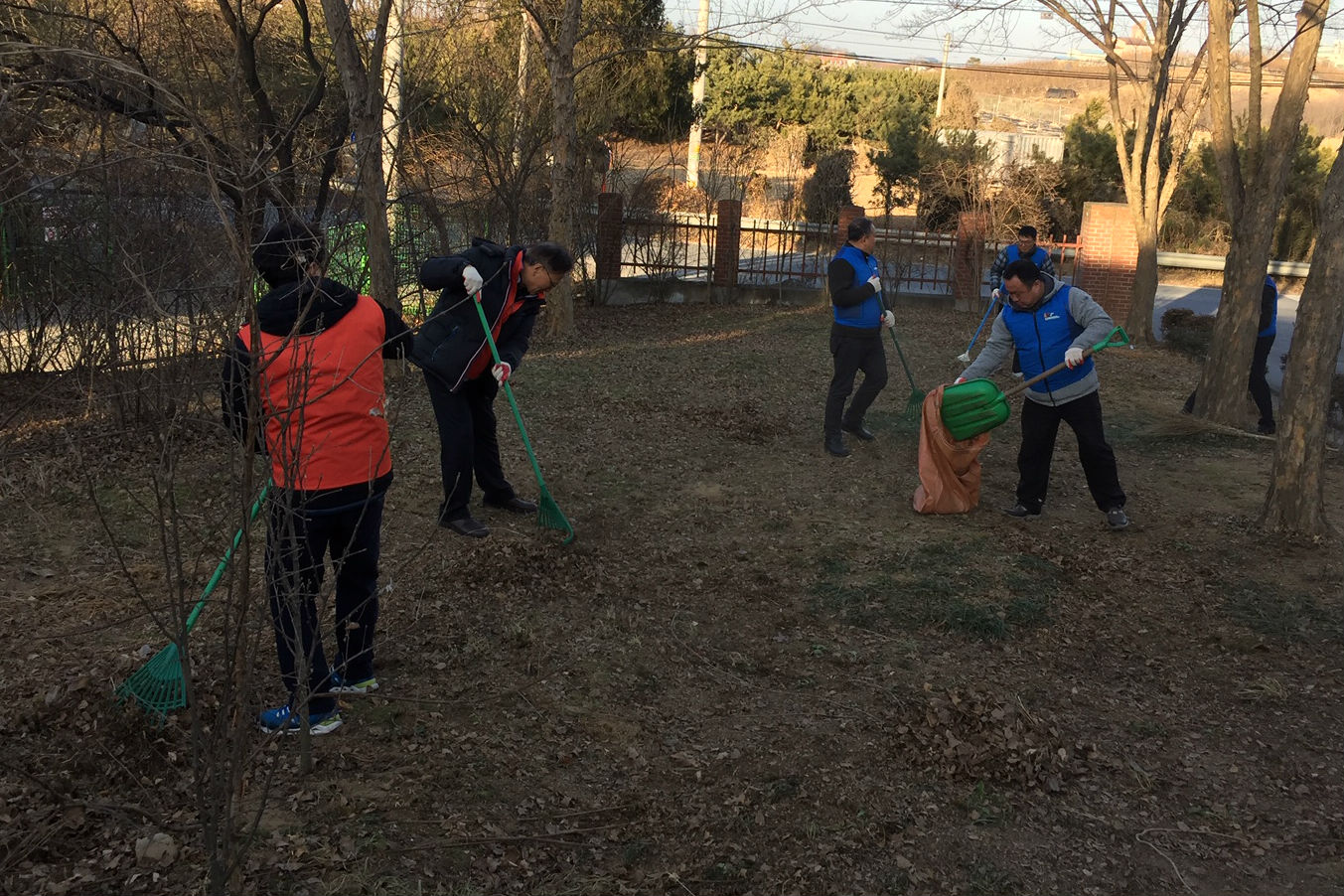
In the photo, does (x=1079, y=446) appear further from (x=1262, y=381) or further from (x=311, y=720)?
(x=311, y=720)

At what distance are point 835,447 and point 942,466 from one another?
1309mm

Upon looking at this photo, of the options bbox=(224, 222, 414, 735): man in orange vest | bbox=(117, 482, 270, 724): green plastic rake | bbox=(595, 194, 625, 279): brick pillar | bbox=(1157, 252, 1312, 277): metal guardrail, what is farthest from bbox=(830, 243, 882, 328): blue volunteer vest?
bbox=(1157, 252, 1312, 277): metal guardrail

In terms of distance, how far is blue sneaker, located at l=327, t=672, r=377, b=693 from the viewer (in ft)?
11.7

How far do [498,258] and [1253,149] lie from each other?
6.64m

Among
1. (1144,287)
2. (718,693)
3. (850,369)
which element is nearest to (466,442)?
(718,693)

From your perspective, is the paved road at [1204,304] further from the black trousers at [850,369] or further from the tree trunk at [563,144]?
the tree trunk at [563,144]

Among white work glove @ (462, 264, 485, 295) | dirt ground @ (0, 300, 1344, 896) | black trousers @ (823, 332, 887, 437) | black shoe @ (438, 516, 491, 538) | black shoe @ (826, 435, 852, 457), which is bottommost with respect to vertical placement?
dirt ground @ (0, 300, 1344, 896)

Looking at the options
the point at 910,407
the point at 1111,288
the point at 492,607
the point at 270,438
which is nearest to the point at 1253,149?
the point at 910,407

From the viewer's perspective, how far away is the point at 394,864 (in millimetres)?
2877

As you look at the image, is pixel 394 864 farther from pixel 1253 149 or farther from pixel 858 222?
pixel 1253 149

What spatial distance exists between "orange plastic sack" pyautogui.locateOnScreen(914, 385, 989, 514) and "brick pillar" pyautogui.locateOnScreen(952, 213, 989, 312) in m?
9.78

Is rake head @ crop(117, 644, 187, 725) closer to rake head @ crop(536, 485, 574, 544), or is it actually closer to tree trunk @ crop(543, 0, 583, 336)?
rake head @ crop(536, 485, 574, 544)

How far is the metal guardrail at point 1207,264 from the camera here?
2048 cm

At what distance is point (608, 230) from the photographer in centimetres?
1481
